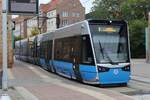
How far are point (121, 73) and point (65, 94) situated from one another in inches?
175

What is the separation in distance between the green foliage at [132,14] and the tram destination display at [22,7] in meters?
55.5

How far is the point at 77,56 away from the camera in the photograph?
2152 centimetres

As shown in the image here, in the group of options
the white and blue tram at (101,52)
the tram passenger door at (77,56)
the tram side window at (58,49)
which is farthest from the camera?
the tram side window at (58,49)

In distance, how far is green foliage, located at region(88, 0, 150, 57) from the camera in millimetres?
70688

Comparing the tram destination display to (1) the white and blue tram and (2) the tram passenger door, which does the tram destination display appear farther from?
(2) the tram passenger door

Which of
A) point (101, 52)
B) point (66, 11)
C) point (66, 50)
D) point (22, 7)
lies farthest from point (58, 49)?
point (66, 11)

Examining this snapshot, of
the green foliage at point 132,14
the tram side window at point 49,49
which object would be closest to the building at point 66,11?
the green foliage at point 132,14

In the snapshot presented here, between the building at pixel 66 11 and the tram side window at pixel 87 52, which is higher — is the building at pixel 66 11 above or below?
above

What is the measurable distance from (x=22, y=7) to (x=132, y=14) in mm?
66070

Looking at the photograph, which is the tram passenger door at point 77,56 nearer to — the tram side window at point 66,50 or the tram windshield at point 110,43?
the tram side window at point 66,50

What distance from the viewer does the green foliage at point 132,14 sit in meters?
70.7

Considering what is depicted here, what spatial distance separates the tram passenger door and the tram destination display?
6014mm

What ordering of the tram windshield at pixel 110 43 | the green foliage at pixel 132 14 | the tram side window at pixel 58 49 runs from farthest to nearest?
the green foliage at pixel 132 14
the tram side window at pixel 58 49
the tram windshield at pixel 110 43

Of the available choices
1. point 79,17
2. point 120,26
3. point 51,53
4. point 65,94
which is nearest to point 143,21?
point 51,53
